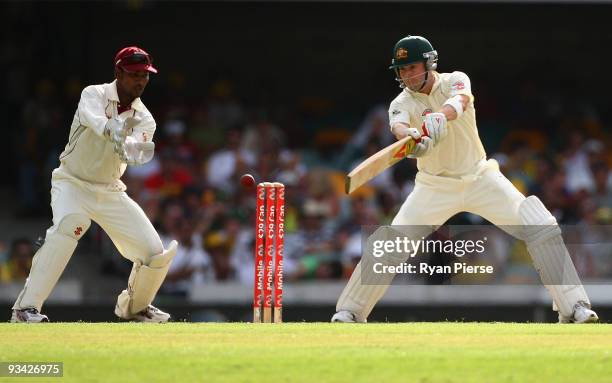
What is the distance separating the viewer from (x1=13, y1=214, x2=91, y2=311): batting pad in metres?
6.88

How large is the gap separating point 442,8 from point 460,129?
7.14 meters

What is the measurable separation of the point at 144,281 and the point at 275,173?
4718mm

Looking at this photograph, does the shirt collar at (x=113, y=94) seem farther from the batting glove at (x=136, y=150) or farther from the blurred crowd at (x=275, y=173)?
the blurred crowd at (x=275, y=173)

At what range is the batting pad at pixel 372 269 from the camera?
6918 millimetres

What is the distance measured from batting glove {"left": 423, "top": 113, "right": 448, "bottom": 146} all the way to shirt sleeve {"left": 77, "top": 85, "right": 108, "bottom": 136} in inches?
65.9

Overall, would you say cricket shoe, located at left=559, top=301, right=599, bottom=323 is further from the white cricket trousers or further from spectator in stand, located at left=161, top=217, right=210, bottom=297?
spectator in stand, located at left=161, top=217, right=210, bottom=297

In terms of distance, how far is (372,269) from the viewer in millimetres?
6918

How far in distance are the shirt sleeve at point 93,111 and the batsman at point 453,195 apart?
1545 millimetres

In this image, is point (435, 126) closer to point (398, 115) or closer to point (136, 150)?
point (398, 115)

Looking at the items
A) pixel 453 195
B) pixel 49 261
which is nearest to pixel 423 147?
pixel 453 195

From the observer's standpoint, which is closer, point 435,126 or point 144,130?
point 435,126

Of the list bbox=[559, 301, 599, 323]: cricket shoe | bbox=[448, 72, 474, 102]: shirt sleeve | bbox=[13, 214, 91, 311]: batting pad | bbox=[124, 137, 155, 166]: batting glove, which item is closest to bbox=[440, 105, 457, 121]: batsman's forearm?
bbox=[448, 72, 474, 102]: shirt sleeve

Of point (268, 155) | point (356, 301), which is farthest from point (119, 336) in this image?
point (268, 155)

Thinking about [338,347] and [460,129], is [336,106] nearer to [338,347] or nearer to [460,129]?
[460,129]
